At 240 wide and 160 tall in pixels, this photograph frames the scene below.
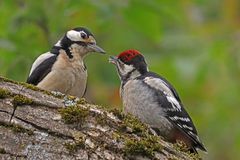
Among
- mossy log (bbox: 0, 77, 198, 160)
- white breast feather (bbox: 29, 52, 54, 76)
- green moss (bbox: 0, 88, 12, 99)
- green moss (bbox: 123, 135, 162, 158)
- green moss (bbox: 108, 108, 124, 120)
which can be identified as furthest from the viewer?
white breast feather (bbox: 29, 52, 54, 76)

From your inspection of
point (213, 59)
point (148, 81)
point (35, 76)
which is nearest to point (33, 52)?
point (35, 76)

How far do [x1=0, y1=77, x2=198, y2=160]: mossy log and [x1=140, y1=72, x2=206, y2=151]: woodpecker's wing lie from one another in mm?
1357

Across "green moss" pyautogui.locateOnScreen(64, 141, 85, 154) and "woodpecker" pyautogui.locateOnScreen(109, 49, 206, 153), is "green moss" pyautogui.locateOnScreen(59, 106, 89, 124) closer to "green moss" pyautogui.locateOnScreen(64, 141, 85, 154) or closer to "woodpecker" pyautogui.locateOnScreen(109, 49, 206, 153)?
"green moss" pyautogui.locateOnScreen(64, 141, 85, 154)

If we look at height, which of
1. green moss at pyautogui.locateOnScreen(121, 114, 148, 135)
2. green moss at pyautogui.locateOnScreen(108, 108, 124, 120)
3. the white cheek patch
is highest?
the white cheek patch

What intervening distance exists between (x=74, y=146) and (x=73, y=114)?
0.29 meters

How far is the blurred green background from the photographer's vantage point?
8703 mm

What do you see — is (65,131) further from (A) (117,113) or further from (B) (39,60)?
(B) (39,60)

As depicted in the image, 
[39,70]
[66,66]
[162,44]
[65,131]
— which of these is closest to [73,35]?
[66,66]

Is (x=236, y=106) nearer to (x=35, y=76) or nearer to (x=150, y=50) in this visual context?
(x=150, y=50)

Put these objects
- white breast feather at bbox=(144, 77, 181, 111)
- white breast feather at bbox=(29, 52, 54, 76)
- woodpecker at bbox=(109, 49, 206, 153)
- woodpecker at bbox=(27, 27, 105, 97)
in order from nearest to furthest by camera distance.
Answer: woodpecker at bbox=(109, 49, 206, 153), white breast feather at bbox=(144, 77, 181, 111), woodpecker at bbox=(27, 27, 105, 97), white breast feather at bbox=(29, 52, 54, 76)

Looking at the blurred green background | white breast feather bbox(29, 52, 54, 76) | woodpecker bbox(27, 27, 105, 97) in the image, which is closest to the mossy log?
woodpecker bbox(27, 27, 105, 97)

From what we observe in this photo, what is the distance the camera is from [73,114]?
5383mm

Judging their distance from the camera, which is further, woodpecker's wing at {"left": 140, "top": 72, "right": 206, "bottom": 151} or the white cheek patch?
the white cheek patch

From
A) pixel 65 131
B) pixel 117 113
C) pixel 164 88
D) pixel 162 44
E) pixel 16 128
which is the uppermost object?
pixel 162 44
